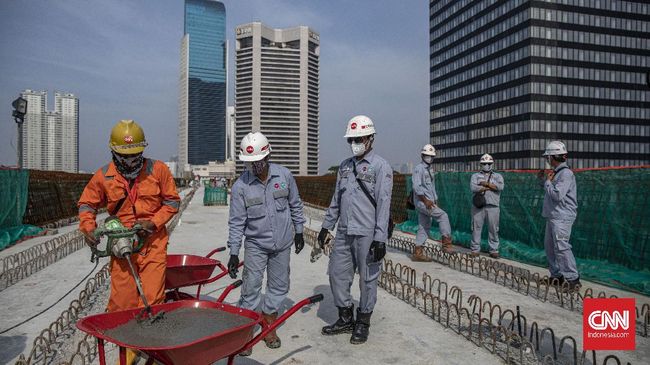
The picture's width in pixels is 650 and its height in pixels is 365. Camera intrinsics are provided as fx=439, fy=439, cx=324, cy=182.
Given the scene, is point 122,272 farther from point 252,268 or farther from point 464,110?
point 464,110

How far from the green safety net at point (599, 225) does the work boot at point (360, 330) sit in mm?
4676

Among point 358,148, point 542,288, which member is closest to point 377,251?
point 358,148

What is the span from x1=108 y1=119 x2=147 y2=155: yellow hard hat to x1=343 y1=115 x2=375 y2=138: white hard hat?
2.05m

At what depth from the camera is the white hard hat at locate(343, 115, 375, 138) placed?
4.54 m

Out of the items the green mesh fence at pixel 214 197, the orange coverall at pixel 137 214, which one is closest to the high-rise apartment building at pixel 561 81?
the green mesh fence at pixel 214 197

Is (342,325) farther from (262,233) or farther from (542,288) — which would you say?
(542,288)

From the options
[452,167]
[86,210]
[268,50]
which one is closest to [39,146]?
[268,50]

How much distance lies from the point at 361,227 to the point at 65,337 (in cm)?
328

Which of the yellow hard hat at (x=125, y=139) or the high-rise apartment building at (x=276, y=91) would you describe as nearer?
the yellow hard hat at (x=125, y=139)

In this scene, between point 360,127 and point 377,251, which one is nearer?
point 377,251

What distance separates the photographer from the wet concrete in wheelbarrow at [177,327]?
2.71 meters

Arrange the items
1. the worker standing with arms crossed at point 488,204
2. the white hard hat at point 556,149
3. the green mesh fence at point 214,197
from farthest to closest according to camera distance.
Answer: the green mesh fence at point 214,197 < the worker standing with arms crossed at point 488,204 < the white hard hat at point 556,149

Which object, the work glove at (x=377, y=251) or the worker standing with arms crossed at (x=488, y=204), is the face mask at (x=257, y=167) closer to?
the work glove at (x=377, y=251)

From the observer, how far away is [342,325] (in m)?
4.59
